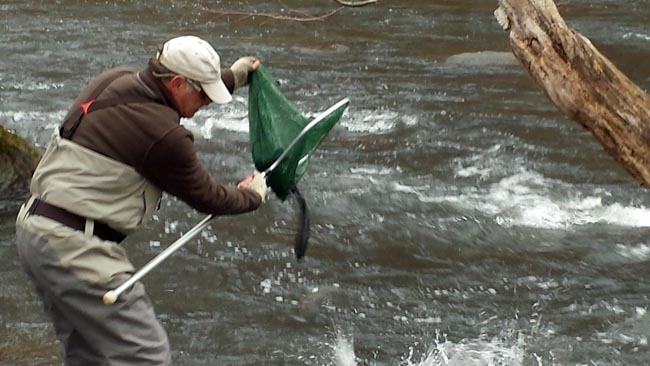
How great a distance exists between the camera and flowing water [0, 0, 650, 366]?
20.8ft

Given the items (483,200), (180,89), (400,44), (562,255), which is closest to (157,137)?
(180,89)

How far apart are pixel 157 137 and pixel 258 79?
1.26m

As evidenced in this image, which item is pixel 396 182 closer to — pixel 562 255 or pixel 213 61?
pixel 562 255

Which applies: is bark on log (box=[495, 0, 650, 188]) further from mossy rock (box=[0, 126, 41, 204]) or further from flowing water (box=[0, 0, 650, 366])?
mossy rock (box=[0, 126, 41, 204])

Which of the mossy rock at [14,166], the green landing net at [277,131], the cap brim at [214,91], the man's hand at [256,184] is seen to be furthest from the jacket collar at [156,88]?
the mossy rock at [14,166]

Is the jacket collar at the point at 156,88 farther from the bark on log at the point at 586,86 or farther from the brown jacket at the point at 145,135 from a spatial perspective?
the bark on log at the point at 586,86

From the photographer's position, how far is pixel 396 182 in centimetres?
908

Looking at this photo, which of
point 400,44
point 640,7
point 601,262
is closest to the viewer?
point 601,262

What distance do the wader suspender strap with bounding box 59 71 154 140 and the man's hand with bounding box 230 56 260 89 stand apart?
871 millimetres

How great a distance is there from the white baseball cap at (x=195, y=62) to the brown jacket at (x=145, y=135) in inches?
4.0

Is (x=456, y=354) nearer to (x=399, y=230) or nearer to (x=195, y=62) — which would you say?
(x=399, y=230)

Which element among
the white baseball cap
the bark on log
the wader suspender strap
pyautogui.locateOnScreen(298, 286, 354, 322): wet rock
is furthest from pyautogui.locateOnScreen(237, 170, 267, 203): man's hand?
pyautogui.locateOnScreen(298, 286, 354, 322): wet rock

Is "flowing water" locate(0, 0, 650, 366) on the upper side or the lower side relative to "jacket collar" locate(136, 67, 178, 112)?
lower

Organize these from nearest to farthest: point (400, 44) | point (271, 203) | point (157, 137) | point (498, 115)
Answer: point (157, 137), point (271, 203), point (498, 115), point (400, 44)
